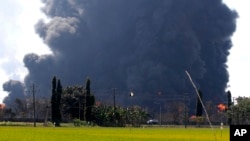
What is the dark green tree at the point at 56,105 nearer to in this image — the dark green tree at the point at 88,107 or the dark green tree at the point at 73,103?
the dark green tree at the point at 88,107

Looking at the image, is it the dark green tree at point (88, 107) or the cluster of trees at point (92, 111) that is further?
the dark green tree at point (88, 107)

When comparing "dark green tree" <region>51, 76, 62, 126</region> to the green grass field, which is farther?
"dark green tree" <region>51, 76, 62, 126</region>

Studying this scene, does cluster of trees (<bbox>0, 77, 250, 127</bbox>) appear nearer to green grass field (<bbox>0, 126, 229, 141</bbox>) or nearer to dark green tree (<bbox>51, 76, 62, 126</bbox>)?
dark green tree (<bbox>51, 76, 62, 126</bbox>)

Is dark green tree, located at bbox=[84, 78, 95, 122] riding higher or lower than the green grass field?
higher

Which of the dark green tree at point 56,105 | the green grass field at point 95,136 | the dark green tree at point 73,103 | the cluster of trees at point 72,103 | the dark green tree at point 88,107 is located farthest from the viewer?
the dark green tree at point 73,103

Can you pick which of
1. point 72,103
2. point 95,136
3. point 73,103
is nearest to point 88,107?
point 73,103

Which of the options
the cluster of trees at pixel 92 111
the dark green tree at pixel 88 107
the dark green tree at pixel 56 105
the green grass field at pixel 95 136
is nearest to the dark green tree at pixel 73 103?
the cluster of trees at pixel 92 111

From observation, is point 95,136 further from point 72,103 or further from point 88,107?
point 72,103

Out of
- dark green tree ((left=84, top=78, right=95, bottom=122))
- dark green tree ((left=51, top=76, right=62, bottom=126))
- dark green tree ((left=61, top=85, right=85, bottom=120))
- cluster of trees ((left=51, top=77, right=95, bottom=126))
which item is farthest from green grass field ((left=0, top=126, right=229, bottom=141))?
dark green tree ((left=61, top=85, right=85, bottom=120))

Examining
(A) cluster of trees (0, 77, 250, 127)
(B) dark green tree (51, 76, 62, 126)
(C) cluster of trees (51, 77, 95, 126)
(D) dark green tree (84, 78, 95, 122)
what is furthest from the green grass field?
(D) dark green tree (84, 78, 95, 122)

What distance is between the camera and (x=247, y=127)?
3.96 metres

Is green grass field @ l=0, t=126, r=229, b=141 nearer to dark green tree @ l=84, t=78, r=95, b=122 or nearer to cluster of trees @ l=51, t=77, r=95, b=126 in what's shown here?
cluster of trees @ l=51, t=77, r=95, b=126

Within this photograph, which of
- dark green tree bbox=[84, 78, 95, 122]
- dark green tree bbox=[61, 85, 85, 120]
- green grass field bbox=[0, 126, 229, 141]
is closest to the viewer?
green grass field bbox=[0, 126, 229, 141]

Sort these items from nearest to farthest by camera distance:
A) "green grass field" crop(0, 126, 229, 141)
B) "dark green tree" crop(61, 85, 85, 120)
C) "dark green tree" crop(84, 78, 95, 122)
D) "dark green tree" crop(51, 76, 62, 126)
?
"green grass field" crop(0, 126, 229, 141) → "dark green tree" crop(51, 76, 62, 126) → "dark green tree" crop(84, 78, 95, 122) → "dark green tree" crop(61, 85, 85, 120)
